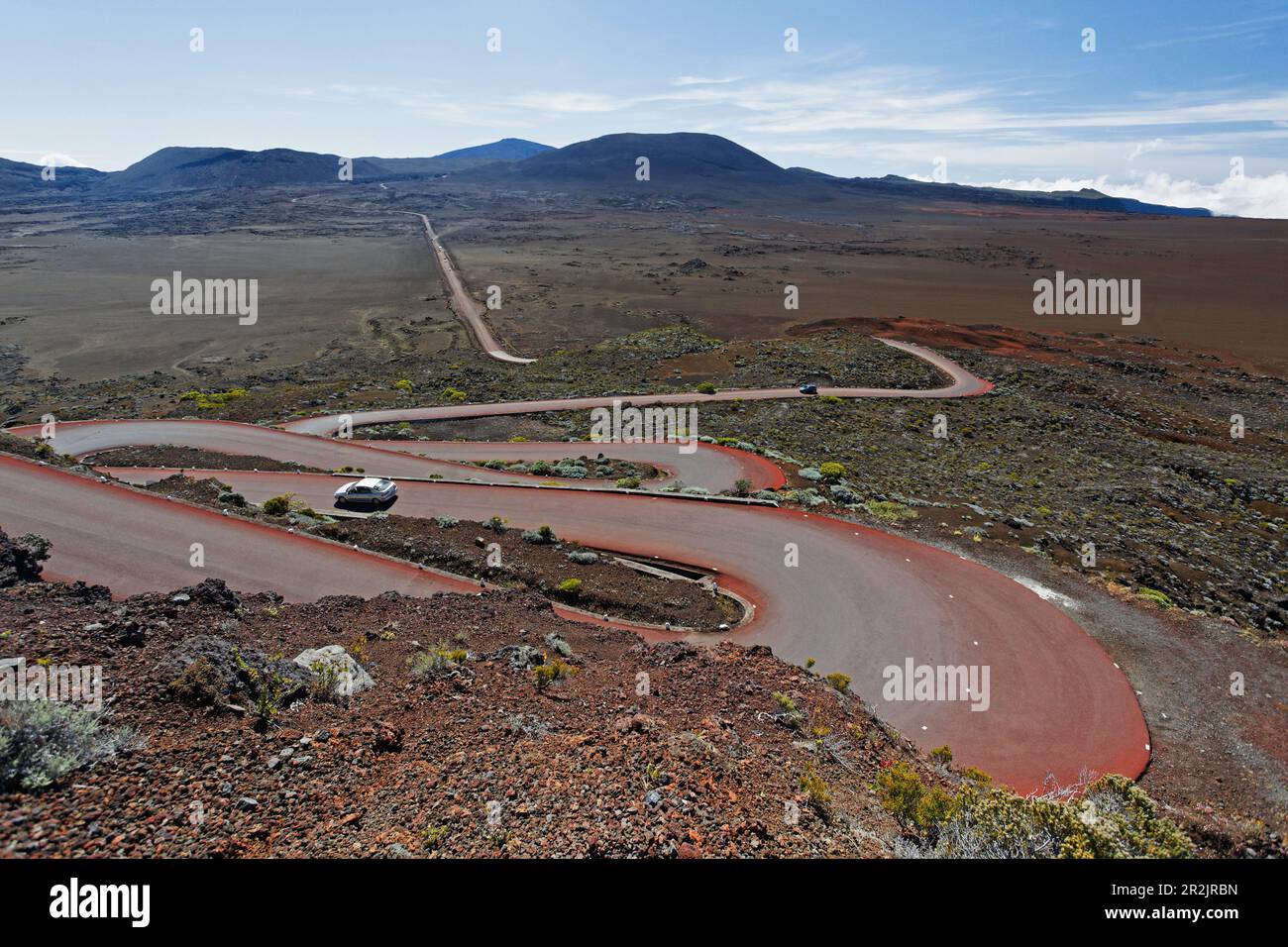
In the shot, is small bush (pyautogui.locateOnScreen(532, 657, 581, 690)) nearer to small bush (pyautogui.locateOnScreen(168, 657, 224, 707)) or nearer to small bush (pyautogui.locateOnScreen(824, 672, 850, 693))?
small bush (pyautogui.locateOnScreen(168, 657, 224, 707))

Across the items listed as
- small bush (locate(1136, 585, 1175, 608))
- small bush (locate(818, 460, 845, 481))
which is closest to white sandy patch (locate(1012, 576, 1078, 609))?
small bush (locate(1136, 585, 1175, 608))

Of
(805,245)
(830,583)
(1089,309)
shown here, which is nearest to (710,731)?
(830,583)

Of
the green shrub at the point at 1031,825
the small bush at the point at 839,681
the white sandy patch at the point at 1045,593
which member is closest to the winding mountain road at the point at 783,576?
the white sandy patch at the point at 1045,593

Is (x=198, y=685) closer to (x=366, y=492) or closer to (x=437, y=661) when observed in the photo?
(x=437, y=661)

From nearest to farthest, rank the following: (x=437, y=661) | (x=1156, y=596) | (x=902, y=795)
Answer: (x=902, y=795)
(x=437, y=661)
(x=1156, y=596)

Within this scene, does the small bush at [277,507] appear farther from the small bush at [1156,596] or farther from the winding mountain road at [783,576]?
the small bush at [1156,596]

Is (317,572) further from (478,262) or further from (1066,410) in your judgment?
(478,262)

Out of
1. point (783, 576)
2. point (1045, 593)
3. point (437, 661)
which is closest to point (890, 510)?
point (1045, 593)

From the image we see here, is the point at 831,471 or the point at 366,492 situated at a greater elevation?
the point at 831,471
